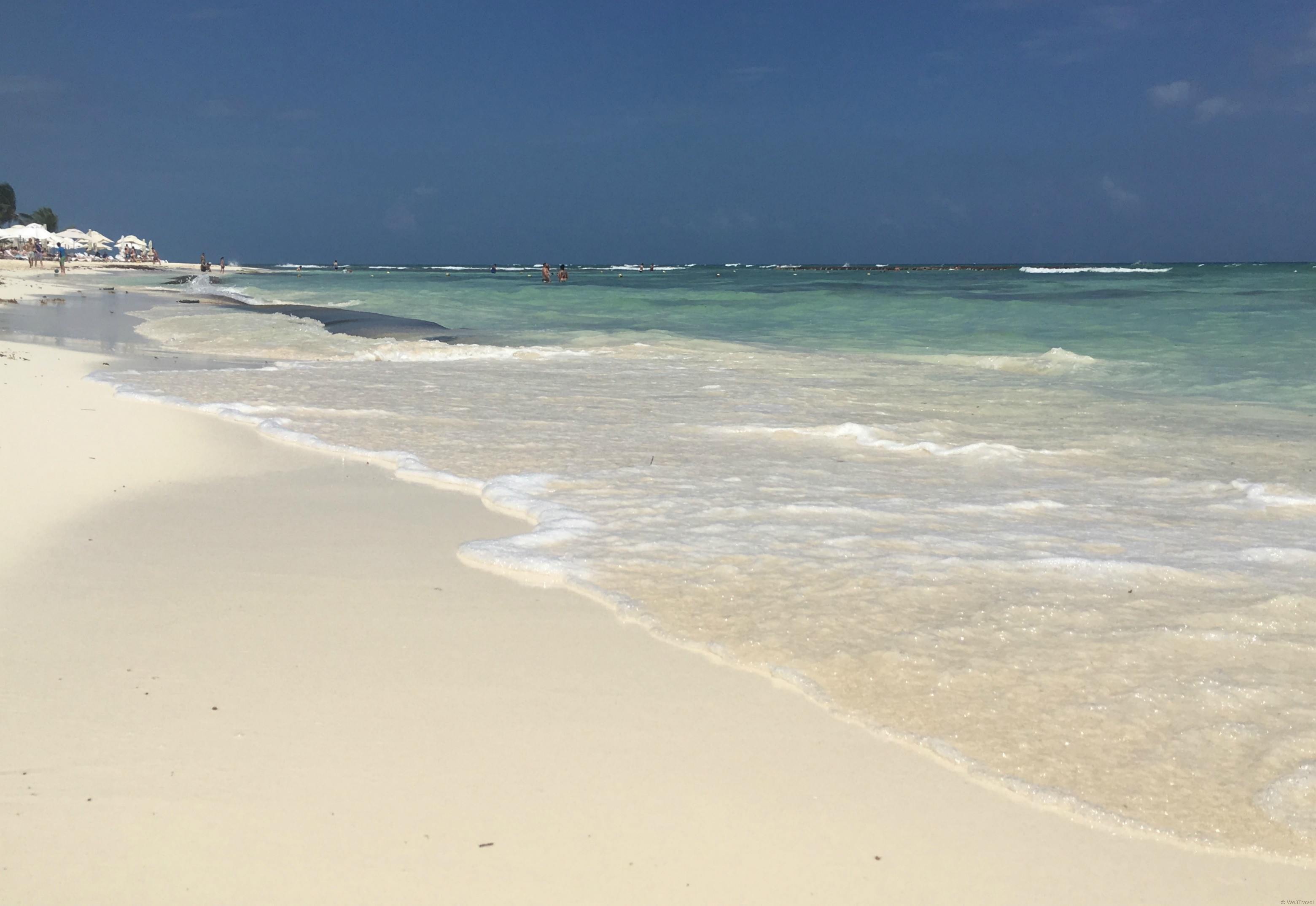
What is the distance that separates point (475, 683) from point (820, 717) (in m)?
1.12

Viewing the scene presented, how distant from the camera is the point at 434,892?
2.21m

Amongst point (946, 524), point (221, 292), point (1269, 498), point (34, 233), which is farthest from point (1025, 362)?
point (34, 233)

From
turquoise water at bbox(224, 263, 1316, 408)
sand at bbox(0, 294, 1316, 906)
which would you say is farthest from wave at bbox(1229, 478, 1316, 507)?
turquoise water at bbox(224, 263, 1316, 408)

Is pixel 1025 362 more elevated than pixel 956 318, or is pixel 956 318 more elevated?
pixel 956 318

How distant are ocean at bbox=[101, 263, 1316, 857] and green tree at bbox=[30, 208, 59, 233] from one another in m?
88.4

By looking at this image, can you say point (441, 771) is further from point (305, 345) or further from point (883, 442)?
point (305, 345)

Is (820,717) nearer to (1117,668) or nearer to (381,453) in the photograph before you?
(1117,668)

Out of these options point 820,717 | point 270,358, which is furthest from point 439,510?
point 270,358

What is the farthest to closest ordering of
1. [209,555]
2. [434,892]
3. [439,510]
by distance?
[439,510] → [209,555] → [434,892]

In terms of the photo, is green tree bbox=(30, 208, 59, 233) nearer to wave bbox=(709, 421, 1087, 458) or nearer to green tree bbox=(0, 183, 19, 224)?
green tree bbox=(0, 183, 19, 224)

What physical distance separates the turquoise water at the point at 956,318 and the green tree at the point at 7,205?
4308 centimetres

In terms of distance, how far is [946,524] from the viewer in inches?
205

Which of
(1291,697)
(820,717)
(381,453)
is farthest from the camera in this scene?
(381,453)

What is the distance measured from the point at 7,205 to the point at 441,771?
99.9 metres
